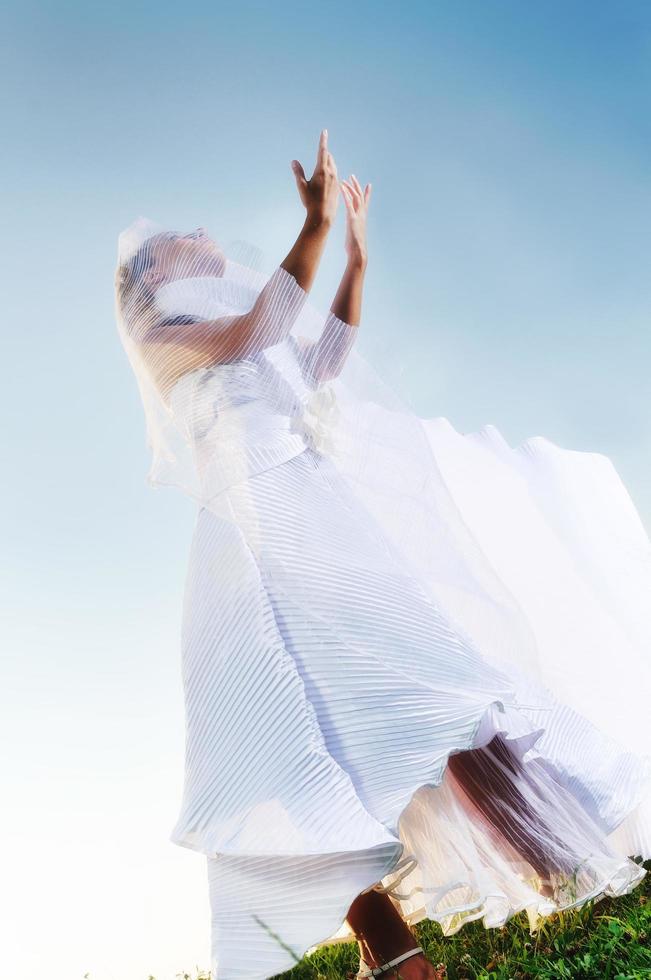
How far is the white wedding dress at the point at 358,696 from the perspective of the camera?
2.14m

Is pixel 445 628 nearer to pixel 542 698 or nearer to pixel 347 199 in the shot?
pixel 542 698

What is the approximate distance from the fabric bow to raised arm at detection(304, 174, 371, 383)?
94mm

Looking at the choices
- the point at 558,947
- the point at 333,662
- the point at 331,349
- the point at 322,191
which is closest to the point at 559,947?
the point at 558,947

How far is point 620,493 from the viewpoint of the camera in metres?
4.23

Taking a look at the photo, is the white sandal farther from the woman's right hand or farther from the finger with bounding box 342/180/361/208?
the finger with bounding box 342/180/361/208

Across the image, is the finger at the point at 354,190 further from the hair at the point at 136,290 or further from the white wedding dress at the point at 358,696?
the hair at the point at 136,290

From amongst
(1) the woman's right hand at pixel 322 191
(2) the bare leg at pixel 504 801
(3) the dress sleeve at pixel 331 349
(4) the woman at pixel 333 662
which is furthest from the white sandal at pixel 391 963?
(1) the woman's right hand at pixel 322 191

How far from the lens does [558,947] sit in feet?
8.60

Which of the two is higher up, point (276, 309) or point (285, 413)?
point (276, 309)

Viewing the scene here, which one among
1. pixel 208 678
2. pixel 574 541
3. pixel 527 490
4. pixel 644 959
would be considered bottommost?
pixel 644 959

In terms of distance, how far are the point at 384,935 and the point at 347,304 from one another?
7.07ft

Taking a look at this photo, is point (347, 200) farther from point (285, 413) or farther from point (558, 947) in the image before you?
point (558, 947)

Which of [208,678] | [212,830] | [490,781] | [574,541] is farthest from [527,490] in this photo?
[212,830]

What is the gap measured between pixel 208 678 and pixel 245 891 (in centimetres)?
63
